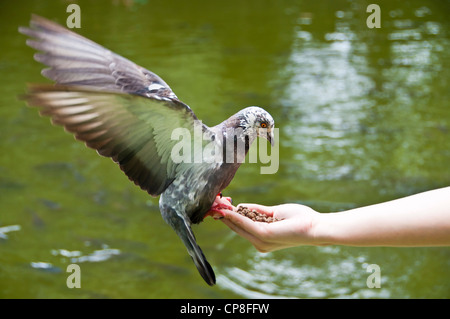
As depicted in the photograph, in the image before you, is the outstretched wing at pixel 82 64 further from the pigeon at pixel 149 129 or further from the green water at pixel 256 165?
the green water at pixel 256 165

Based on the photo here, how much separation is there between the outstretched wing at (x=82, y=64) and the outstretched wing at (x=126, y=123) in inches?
2.7

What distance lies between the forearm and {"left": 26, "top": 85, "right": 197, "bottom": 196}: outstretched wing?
1.85 ft

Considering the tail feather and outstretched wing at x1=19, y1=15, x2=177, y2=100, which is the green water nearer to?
the tail feather

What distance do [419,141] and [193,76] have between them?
2545 millimetres

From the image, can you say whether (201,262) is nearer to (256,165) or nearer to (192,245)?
(192,245)

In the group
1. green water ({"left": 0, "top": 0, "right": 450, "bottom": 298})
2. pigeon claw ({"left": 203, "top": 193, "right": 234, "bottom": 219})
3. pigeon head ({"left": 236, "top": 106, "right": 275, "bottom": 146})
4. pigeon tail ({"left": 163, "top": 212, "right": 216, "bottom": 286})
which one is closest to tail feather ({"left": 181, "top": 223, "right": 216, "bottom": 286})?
pigeon tail ({"left": 163, "top": 212, "right": 216, "bottom": 286})

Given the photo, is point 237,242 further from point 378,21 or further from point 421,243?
point 378,21

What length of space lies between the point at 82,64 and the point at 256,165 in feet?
10.8

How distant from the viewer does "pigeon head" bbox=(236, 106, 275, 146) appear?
1.79 metres

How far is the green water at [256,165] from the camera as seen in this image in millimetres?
3654

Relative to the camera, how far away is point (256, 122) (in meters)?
1.80

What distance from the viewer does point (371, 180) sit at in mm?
4605

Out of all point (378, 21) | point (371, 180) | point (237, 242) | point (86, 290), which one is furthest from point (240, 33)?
point (86, 290)

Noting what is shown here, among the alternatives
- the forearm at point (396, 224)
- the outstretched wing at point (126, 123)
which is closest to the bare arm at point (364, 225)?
the forearm at point (396, 224)
